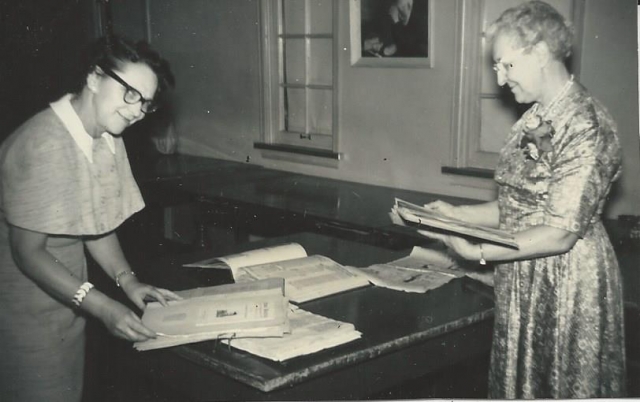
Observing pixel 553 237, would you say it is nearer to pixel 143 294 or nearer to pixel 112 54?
pixel 143 294

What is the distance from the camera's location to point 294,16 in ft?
15.9

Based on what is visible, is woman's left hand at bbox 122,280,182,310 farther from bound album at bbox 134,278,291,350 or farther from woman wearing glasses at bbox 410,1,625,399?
woman wearing glasses at bbox 410,1,625,399

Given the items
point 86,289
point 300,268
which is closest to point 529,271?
point 300,268

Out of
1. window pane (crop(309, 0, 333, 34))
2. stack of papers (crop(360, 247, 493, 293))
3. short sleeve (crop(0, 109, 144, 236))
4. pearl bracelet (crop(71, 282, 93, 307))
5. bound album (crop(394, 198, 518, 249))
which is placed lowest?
stack of papers (crop(360, 247, 493, 293))

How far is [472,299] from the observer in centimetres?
212

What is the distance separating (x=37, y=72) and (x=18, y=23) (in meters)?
0.42

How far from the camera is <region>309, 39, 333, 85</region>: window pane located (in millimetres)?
4699

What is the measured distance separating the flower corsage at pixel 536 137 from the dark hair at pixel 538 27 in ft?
0.69

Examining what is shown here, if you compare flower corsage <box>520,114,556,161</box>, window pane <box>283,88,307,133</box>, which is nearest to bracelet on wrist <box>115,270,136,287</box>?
flower corsage <box>520,114,556,161</box>

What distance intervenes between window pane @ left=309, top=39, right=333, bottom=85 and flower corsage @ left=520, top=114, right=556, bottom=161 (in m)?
2.79

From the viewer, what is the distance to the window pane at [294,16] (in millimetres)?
4789

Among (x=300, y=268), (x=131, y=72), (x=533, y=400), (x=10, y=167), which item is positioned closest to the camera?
(x=10, y=167)

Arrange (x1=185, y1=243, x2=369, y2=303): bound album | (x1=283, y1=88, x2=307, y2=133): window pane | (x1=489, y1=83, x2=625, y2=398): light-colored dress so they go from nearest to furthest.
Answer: (x1=489, y1=83, x2=625, y2=398): light-colored dress → (x1=185, y1=243, x2=369, y2=303): bound album → (x1=283, y1=88, x2=307, y2=133): window pane

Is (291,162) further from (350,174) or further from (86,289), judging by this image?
(86,289)
